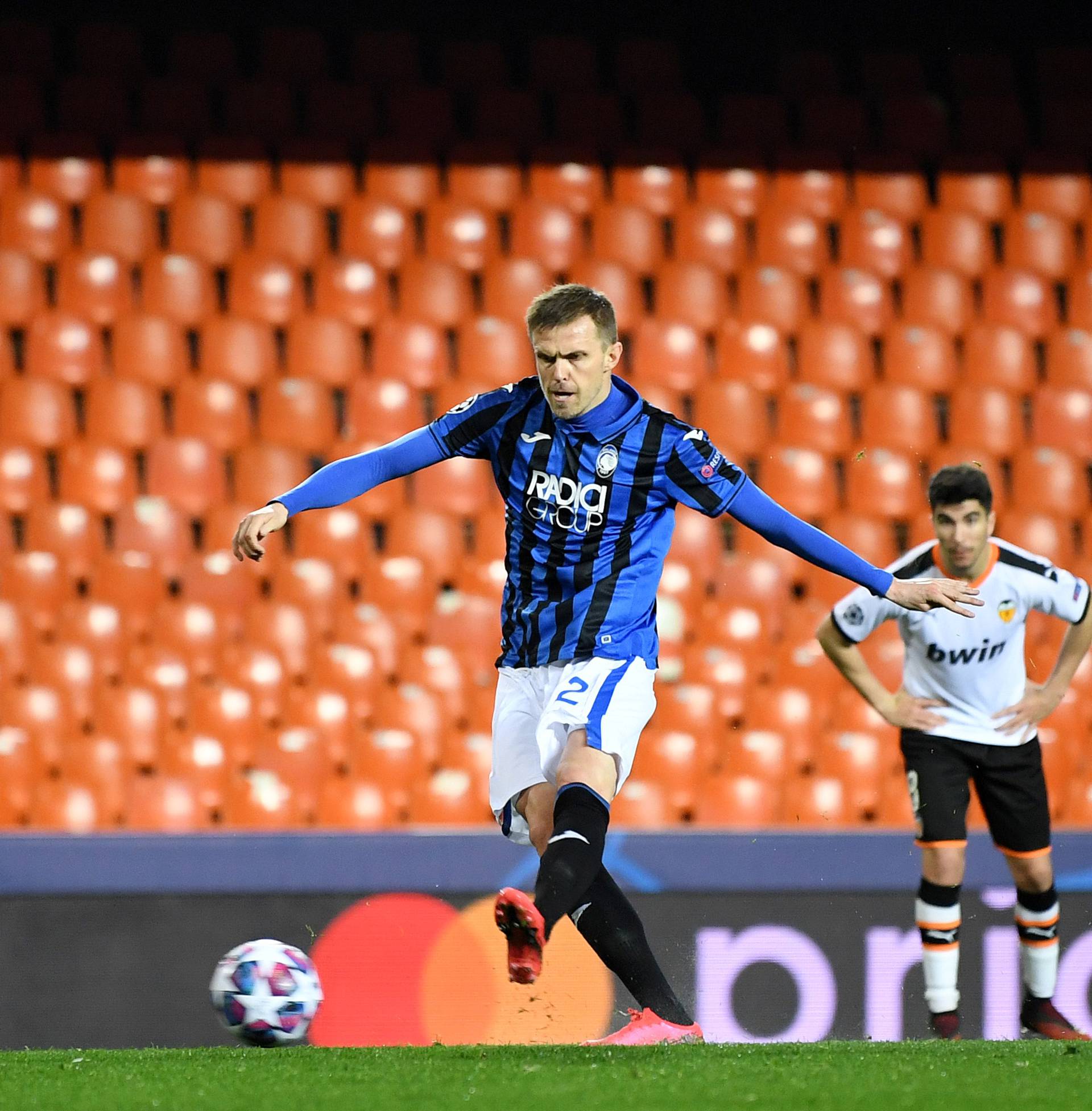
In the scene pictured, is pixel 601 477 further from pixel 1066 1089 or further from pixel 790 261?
pixel 790 261

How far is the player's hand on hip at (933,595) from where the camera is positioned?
314 cm

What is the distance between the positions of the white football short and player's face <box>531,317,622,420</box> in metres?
0.53

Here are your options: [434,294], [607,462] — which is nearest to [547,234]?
[434,294]

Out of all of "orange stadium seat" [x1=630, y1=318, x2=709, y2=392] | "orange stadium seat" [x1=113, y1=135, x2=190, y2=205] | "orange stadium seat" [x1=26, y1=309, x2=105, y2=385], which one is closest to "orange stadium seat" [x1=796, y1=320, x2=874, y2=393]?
"orange stadium seat" [x1=630, y1=318, x2=709, y2=392]

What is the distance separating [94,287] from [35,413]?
642 mm

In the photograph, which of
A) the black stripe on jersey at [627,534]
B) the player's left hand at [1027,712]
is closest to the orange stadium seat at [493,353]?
the player's left hand at [1027,712]

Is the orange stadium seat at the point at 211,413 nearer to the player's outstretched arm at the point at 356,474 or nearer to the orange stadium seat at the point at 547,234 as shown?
the orange stadium seat at the point at 547,234

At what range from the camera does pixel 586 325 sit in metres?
3.12

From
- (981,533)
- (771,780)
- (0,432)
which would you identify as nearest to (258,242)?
(0,432)

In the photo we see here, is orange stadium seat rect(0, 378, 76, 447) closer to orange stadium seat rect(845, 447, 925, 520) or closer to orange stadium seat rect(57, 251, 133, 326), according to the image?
orange stadium seat rect(57, 251, 133, 326)

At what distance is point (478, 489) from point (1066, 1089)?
4187 mm

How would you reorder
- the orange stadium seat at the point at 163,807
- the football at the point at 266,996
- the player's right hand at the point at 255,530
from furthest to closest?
1. the orange stadium seat at the point at 163,807
2. the football at the point at 266,996
3. the player's right hand at the point at 255,530

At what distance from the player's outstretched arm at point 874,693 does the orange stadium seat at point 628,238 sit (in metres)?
3.02

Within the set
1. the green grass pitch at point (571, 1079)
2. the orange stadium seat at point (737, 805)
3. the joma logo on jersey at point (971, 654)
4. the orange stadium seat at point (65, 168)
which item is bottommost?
the green grass pitch at point (571, 1079)
